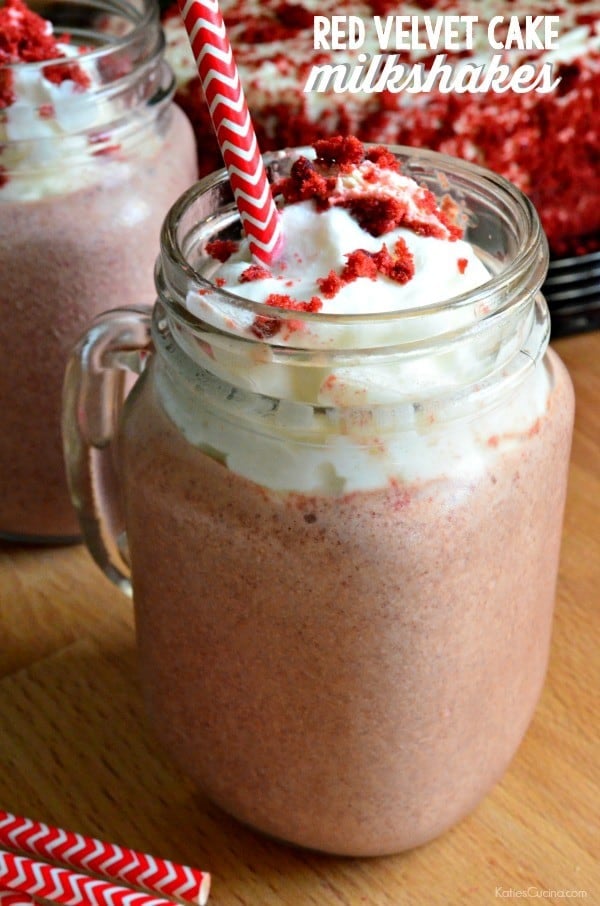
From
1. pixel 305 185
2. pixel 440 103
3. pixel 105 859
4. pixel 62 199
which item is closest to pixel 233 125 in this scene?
pixel 305 185

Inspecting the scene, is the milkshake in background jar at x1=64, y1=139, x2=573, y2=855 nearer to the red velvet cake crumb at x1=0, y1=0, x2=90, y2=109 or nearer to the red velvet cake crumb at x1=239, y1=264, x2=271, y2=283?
the red velvet cake crumb at x1=239, y1=264, x2=271, y2=283

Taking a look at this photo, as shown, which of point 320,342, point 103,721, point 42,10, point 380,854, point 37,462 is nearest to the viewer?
point 320,342

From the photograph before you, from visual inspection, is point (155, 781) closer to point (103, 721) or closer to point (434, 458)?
point (103, 721)

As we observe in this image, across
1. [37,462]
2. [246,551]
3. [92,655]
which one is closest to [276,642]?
[246,551]

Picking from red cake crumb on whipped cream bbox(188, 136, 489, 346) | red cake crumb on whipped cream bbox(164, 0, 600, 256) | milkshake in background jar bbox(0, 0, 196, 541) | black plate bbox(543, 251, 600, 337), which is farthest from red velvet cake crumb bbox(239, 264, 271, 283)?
black plate bbox(543, 251, 600, 337)

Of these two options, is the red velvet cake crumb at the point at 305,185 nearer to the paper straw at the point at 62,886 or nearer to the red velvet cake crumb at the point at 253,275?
the red velvet cake crumb at the point at 253,275

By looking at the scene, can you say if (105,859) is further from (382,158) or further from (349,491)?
(382,158)

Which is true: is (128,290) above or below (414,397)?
below
